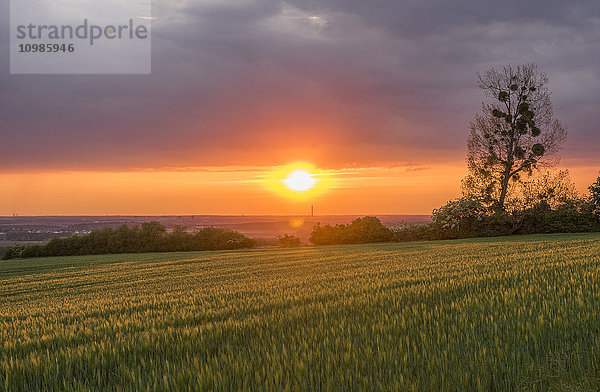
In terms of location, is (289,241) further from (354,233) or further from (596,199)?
(596,199)

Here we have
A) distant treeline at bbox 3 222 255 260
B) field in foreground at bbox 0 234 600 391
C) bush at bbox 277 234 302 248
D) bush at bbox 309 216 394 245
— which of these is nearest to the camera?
field in foreground at bbox 0 234 600 391

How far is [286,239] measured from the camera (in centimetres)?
6012

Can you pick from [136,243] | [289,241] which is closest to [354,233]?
[289,241]

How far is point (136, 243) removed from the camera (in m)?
62.6

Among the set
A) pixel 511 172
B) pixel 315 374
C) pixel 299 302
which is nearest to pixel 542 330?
pixel 315 374

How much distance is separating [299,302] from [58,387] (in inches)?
185

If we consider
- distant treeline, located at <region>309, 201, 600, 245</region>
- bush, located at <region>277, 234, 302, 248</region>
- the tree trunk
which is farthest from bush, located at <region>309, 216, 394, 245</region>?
the tree trunk

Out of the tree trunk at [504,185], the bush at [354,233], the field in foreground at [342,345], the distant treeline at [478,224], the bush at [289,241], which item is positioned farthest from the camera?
the bush at [289,241]

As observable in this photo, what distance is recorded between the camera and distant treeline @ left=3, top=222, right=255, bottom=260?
201 ft

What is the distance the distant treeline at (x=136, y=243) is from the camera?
61.2 metres

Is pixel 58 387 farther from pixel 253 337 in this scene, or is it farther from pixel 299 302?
pixel 299 302

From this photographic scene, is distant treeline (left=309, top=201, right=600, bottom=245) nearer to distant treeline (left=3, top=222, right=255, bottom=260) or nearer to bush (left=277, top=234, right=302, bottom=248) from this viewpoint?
bush (left=277, top=234, right=302, bottom=248)

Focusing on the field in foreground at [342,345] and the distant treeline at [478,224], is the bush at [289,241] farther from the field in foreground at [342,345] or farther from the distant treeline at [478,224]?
the field in foreground at [342,345]

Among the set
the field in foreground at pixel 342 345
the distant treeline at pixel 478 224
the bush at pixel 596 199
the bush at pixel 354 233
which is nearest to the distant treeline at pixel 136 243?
the bush at pixel 354 233
